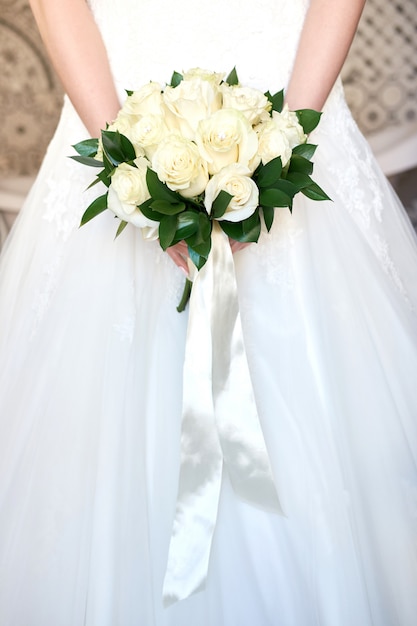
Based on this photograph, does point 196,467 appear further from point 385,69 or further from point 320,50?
point 385,69

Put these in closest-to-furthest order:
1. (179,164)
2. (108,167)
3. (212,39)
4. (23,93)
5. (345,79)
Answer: (179,164)
(108,167)
(212,39)
(23,93)
(345,79)

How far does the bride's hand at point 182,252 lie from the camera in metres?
1.09

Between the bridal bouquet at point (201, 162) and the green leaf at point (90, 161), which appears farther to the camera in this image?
the green leaf at point (90, 161)

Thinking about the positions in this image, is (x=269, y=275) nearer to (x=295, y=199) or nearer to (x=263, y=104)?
(x=295, y=199)

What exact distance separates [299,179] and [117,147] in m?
0.27

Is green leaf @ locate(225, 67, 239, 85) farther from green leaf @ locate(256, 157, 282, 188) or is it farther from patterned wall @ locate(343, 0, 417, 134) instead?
patterned wall @ locate(343, 0, 417, 134)

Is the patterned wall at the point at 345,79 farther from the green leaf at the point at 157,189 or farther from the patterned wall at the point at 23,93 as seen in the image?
the green leaf at the point at 157,189

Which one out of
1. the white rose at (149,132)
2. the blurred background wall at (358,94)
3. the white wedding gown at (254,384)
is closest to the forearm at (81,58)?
the white wedding gown at (254,384)

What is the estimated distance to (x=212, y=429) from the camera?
3.28ft

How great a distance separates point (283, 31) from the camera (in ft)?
4.12

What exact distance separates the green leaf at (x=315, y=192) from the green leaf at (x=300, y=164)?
0.02 metres

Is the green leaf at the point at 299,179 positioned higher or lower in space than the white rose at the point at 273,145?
lower

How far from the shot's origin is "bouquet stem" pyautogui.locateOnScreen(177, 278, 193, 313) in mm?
1119

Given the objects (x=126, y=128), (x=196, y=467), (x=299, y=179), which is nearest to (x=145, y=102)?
(x=126, y=128)
